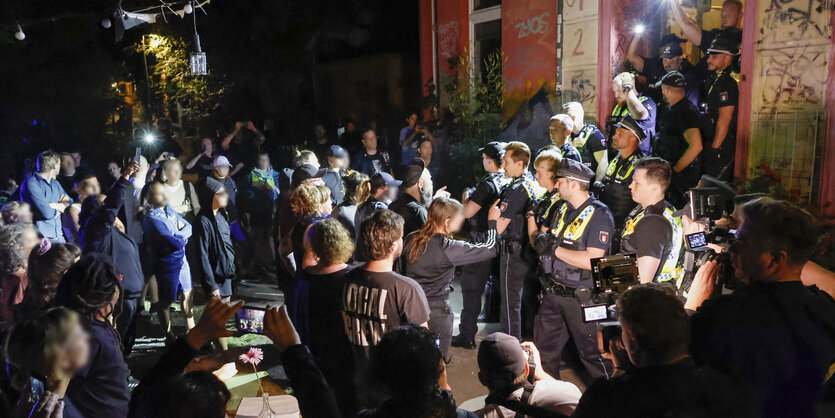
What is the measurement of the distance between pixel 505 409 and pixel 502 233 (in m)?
3.05

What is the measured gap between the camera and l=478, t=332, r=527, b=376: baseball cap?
7.61 ft

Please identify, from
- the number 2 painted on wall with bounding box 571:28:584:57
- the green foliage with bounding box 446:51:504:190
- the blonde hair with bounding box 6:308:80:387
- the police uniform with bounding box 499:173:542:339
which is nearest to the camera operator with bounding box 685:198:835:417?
the blonde hair with bounding box 6:308:80:387

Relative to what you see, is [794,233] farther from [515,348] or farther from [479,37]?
[479,37]

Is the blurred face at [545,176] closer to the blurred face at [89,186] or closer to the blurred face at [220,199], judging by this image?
the blurred face at [220,199]

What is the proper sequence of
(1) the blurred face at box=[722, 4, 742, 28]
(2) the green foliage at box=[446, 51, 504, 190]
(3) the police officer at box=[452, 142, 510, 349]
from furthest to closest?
(2) the green foliage at box=[446, 51, 504, 190], (1) the blurred face at box=[722, 4, 742, 28], (3) the police officer at box=[452, 142, 510, 349]

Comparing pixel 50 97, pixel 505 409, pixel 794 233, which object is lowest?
pixel 505 409

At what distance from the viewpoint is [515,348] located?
235cm

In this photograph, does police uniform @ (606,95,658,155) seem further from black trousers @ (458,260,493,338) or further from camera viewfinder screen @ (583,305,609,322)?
camera viewfinder screen @ (583,305,609,322)

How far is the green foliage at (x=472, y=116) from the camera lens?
924 cm

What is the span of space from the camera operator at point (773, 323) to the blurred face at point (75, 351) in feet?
7.42

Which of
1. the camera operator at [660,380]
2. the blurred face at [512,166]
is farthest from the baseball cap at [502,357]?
A: the blurred face at [512,166]

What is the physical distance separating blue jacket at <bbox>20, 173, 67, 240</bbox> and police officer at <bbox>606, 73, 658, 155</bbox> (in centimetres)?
596

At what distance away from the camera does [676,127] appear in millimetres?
6219

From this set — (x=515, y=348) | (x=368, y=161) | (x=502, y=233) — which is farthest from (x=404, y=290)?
(x=368, y=161)
